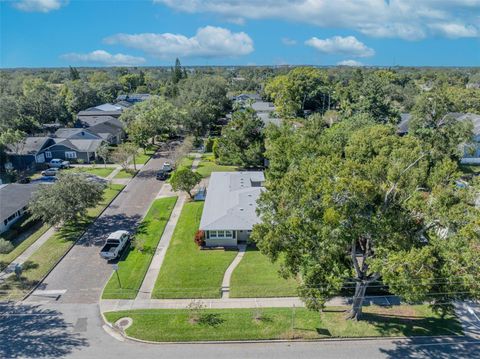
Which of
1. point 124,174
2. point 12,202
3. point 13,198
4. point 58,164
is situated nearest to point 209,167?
point 124,174

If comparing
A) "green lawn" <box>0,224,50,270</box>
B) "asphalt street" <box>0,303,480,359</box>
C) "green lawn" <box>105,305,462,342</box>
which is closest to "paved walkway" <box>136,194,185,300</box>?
"green lawn" <box>105,305,462,342</box>

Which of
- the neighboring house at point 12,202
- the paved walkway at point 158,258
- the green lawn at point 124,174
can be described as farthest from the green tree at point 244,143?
the neighboring house at point 12,202

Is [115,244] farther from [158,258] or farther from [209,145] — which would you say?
[209,145]

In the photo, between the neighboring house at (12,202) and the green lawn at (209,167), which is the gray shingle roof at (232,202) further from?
the neighboring house at (12,202)

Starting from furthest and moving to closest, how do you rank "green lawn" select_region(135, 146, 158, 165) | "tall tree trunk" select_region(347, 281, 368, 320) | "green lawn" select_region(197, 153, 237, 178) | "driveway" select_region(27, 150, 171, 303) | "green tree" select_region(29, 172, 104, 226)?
"green lawn" select_region(135, 146, 158, 165) < "green lawn" select_region(197, 153, 237, 178) < "green tree" select_region(29, 172, 104, 226) < "driveway" select_region(27, 150, 171, 303) < "tall tree trunk" select_region(347, 281, 368, 320)

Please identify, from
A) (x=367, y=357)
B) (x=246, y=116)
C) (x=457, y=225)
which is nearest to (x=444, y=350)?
(x=367, y=357)

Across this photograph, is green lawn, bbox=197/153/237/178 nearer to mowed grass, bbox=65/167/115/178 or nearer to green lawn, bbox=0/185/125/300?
mowed grass, bbox=65/167/115/178

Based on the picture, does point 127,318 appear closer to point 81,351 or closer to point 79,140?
point 81,351
